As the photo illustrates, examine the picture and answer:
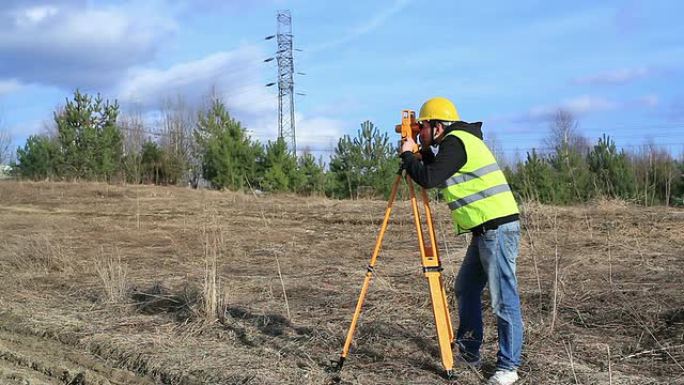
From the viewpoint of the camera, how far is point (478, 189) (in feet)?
15.1

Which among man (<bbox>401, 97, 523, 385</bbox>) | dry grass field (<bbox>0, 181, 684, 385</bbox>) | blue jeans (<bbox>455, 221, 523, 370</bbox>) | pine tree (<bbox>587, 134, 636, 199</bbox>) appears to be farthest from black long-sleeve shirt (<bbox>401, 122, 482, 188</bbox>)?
pine tree (<bbox>587, 134, 636, 199</bbox>)

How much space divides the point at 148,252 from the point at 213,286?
6.28 m

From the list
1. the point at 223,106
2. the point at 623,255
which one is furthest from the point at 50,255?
the point at 223,106

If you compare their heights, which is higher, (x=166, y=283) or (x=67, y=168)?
(x=67, y=168)

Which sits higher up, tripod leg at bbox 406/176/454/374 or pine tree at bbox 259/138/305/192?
pine tree at bbox 259/138/305/192

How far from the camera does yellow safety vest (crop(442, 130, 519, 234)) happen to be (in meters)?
4.59

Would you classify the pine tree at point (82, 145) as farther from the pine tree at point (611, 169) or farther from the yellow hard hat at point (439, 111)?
the yellow hard hat at point (439, 111)

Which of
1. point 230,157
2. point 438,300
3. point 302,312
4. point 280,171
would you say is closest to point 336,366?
point 438,300

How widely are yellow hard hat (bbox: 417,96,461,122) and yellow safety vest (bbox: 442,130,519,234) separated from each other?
219 millimetres

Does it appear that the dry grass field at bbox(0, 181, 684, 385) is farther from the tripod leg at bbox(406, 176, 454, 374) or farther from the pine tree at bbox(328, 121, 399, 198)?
the pine tree at bbox(328, 121, 399, 198)

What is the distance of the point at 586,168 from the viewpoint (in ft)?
77.3

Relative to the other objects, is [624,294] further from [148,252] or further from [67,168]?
[67,168]

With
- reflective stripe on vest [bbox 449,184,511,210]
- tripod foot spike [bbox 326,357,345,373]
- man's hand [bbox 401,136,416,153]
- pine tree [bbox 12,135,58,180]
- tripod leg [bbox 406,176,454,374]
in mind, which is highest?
pine tree [bbox 12,135,58,180]

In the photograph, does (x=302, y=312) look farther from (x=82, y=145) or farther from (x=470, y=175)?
(x=82, y=145)
